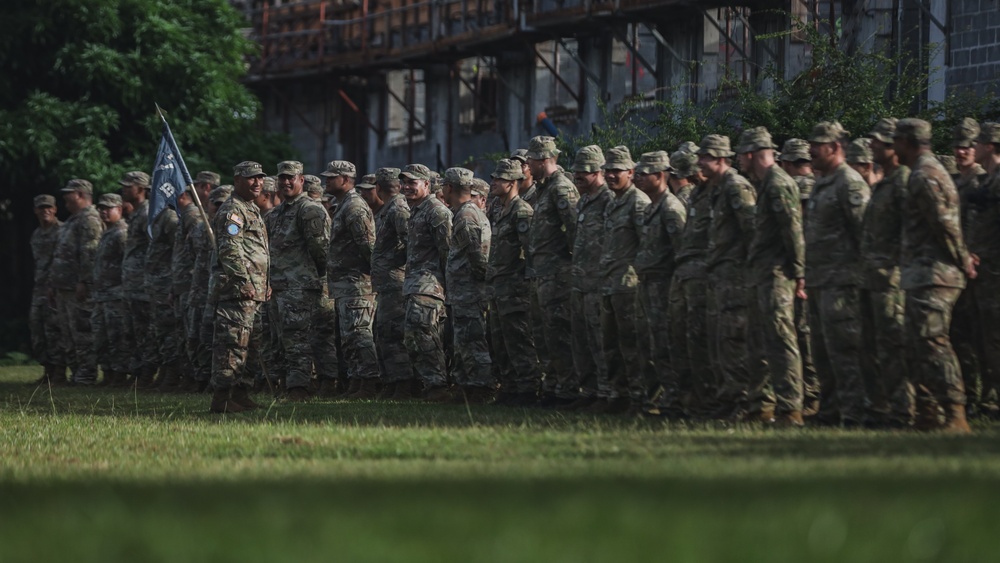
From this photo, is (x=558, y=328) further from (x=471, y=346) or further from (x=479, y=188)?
(x=479, y=188)

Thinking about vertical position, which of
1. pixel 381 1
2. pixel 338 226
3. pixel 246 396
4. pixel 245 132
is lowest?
pixel 246 396

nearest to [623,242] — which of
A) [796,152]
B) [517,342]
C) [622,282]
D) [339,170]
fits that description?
[622,282]

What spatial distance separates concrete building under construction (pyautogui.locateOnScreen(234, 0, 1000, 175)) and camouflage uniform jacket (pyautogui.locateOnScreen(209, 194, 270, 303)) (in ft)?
25.4

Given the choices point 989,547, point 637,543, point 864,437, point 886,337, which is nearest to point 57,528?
point 637,543

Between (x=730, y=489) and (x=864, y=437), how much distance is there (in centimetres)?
352

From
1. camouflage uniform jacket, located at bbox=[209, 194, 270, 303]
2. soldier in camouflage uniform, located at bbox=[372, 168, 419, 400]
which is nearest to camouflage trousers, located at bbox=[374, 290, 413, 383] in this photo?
soldier in camouflage uniform, located at bbox=[372, 168, 419, 400]

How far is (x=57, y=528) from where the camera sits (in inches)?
273

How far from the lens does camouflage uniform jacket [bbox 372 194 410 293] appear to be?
18.0 m

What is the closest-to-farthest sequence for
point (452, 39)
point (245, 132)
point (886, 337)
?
1. point (886, 337)
2. point (245, 132)
3. point (452, 39)

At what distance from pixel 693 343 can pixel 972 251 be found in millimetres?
2216

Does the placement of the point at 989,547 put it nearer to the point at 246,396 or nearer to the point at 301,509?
the point at 301,509

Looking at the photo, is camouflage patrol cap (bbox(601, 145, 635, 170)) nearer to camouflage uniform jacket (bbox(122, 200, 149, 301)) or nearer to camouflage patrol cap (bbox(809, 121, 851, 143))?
camouflage patrol cap (bbox(809, 121, 851, 143))

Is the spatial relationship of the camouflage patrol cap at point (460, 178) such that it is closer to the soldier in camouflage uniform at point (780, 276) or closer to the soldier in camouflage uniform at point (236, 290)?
the soldier in camouflage uniform at point (236, 290)

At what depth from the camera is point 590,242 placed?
50.5ft
